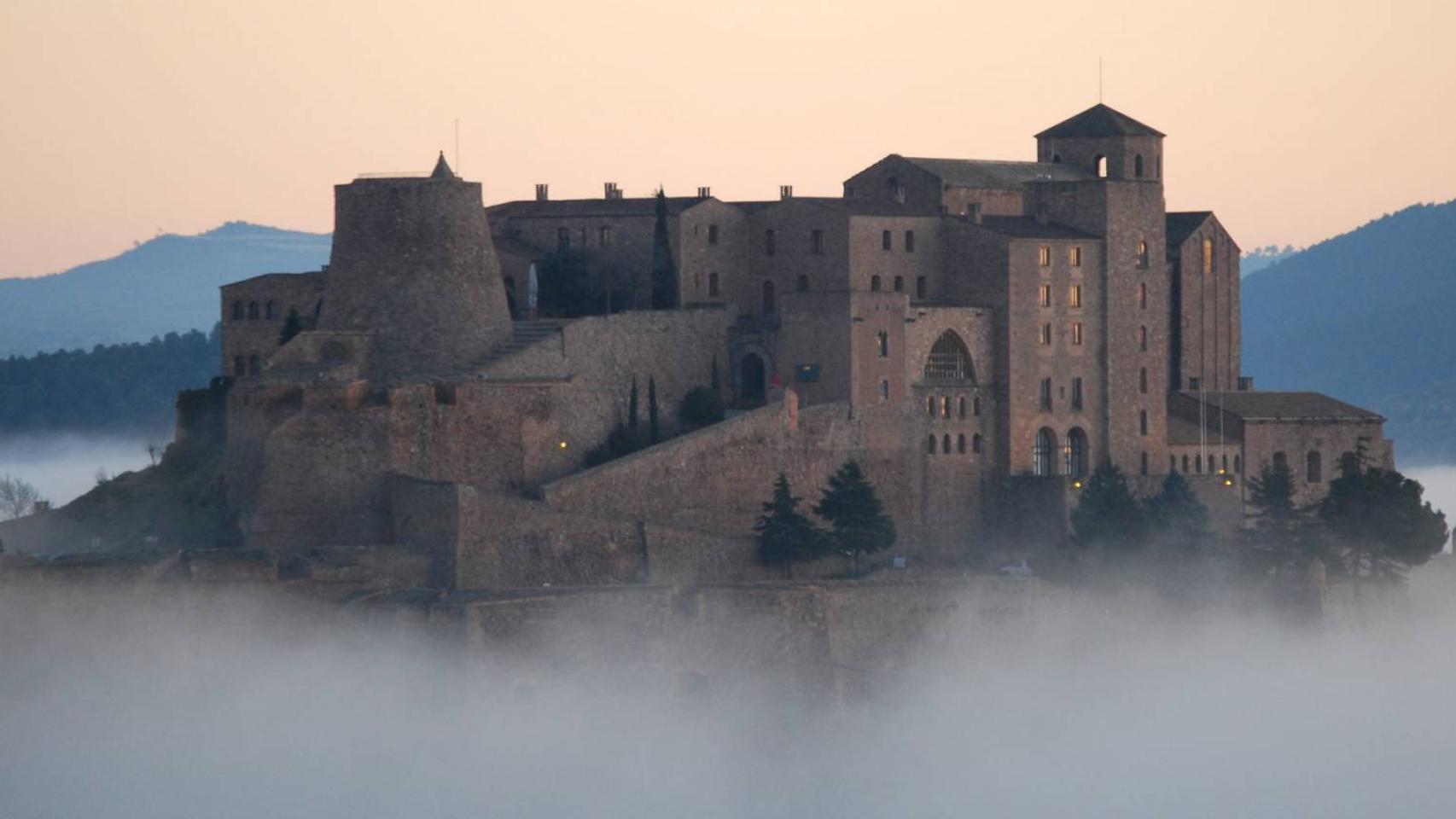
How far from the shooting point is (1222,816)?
6588 centimetres

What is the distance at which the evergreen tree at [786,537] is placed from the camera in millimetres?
65562

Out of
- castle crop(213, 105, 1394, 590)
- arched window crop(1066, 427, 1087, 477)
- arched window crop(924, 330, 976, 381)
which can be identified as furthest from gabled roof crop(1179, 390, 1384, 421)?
arched window crop(924, 330, 976, 381)

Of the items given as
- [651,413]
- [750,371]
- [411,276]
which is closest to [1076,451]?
[750,371]

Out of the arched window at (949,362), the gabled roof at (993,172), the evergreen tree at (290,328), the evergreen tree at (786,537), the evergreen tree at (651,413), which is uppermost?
the gabled roof at (993,172)

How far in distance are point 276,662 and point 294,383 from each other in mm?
5638

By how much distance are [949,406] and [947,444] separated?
0.80 m

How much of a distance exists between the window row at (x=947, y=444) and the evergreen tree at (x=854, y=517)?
2.93 meters

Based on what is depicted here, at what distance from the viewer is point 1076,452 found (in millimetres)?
71938

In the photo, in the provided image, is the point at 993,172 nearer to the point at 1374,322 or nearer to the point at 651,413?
the point at 651,413

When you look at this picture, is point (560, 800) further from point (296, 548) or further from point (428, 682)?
point (296, 548)

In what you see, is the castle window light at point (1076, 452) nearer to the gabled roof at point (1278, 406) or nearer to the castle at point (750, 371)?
the castle at point (750, 371)

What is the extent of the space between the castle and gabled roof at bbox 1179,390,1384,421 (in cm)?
13

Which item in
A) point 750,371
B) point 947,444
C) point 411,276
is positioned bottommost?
point 947,444

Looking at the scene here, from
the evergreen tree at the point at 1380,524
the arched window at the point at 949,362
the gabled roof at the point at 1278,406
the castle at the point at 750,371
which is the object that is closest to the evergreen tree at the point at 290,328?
the castle at the point at 750,371
